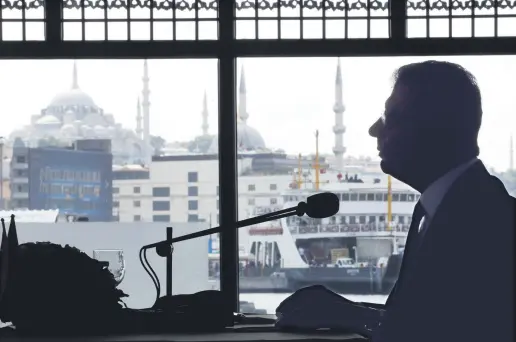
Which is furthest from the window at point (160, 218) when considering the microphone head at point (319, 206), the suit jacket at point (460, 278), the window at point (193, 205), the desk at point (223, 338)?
the suit jacket at point (460, 278)

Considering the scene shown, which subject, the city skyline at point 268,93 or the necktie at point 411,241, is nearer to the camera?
the necktie at point 411,241

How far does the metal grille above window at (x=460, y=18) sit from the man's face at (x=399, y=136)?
3.36 metres

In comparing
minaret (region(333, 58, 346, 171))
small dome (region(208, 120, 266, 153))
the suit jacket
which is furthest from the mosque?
the suit jacket

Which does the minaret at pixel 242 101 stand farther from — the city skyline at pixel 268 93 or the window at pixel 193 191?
the window at pixel 193 191

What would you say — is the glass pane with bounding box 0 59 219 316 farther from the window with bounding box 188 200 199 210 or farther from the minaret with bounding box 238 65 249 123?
the minaret with bounding box 238 65 249 123

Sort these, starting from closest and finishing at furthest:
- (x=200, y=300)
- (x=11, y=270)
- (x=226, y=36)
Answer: (x=11, y=270)
(x=200, y=300)
(x=226, y=36)

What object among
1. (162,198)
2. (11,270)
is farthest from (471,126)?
(162,198)

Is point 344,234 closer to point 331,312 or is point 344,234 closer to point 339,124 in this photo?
point 339,124

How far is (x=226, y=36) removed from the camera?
14.0 feet

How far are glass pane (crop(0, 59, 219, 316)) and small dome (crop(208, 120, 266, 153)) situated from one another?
3 cm

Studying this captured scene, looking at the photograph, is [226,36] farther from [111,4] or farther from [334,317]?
[334,317]

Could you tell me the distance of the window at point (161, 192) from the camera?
4.58 metres

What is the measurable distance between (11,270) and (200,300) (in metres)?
0.57

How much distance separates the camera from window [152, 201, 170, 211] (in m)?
4.50
